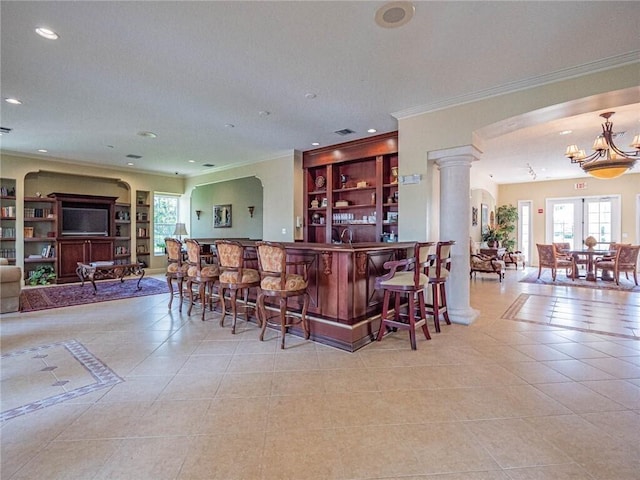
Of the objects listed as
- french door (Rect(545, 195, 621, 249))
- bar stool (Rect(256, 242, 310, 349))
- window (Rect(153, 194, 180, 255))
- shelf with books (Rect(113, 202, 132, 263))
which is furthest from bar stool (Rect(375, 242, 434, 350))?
french door (Rect(545, 195, 621, 249))

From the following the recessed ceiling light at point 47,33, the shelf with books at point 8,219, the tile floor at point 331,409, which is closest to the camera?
the tile floor at point 331,409

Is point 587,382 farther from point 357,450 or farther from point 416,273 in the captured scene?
point 357,450

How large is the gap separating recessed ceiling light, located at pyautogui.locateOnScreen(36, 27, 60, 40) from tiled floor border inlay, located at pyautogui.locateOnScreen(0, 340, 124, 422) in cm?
292

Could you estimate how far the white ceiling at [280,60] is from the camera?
100 inches

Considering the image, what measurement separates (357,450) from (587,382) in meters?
2.08

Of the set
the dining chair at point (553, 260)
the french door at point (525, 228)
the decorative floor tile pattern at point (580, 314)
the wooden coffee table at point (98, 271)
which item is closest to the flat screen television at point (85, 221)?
the wooden coffee table at point (98, 271)

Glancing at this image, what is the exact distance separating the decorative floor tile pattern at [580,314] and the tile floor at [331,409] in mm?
168

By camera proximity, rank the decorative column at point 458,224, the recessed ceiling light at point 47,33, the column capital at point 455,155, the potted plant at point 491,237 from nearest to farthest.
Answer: the recessed ceiling light at point 47,33 → the column capital at point 455,155 → the decorative column at point 458,224 → the potted plant at point 491,237

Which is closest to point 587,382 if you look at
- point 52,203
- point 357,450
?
point 357,450

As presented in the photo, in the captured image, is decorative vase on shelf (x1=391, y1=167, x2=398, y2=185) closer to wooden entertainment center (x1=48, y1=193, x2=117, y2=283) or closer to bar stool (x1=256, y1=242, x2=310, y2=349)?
bar stool (x1=256, y1=242, x2=310, y2=349)

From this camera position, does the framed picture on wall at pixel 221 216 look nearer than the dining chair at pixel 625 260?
No

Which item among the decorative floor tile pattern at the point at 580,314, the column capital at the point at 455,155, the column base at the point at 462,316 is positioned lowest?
the decorative floor tile pattern at the point at 580,314

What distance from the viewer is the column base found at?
4230 mm

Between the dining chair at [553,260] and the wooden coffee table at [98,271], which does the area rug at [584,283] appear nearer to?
the dining chair at [553,260]
